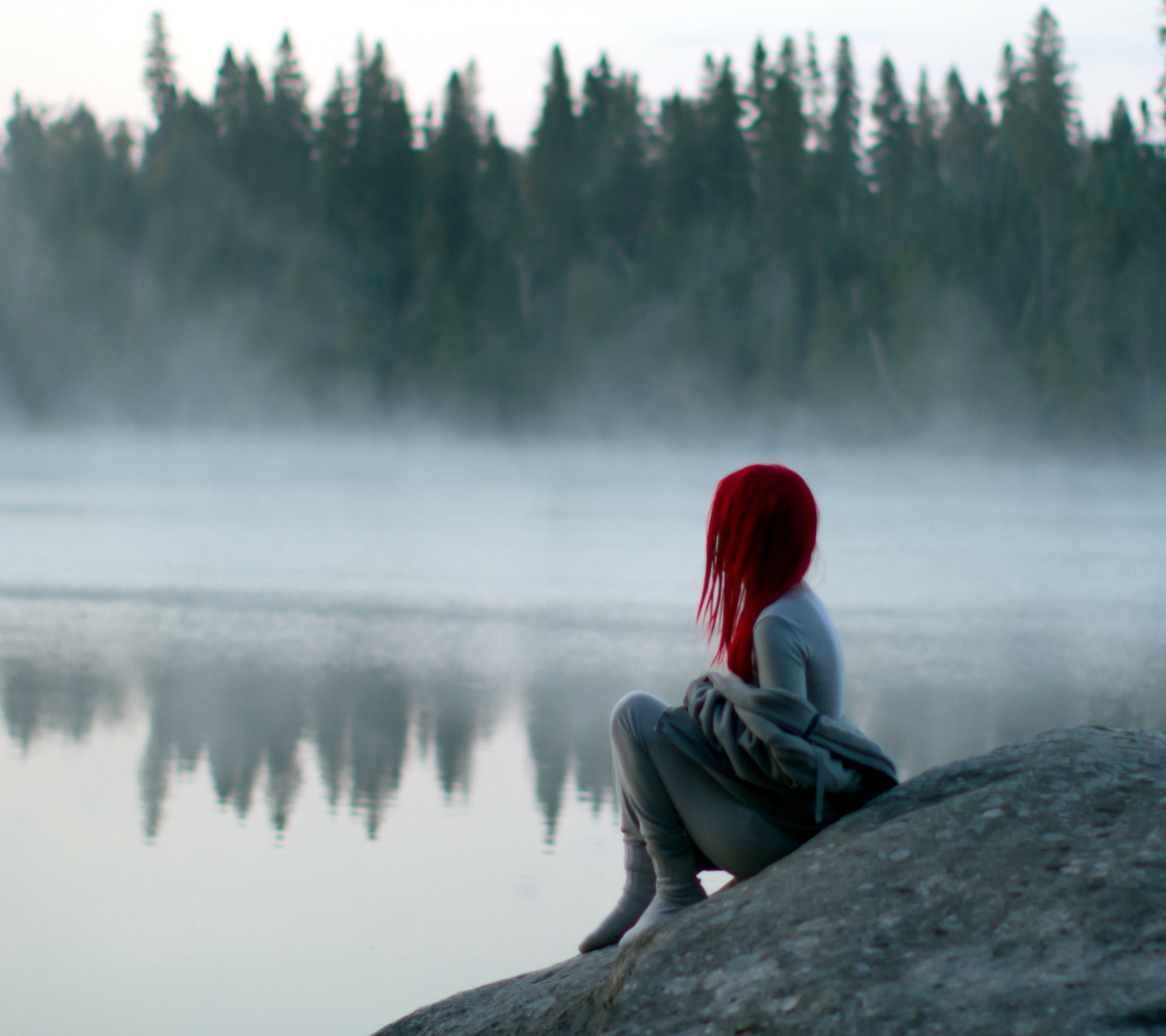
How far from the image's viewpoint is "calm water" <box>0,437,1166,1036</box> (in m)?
5.00

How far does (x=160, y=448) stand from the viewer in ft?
158

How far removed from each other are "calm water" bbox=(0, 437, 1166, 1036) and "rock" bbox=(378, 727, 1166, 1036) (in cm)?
192

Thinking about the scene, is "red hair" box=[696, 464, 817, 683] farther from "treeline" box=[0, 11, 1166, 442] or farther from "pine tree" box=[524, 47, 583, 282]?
"pine tree" box=[524, 47, 583, 282]

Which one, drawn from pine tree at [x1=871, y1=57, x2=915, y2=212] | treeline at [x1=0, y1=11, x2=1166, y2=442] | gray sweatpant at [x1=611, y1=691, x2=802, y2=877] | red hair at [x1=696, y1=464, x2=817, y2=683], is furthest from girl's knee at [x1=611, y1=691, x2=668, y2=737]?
pine tree at [x1=871, y1=57, x2=915, y2=212]

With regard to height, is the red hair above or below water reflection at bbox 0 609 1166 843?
above

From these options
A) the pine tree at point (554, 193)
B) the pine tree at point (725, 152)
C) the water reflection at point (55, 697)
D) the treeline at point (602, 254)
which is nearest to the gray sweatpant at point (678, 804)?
the water reflection at point (55, 697)

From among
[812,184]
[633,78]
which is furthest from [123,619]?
[633,78]

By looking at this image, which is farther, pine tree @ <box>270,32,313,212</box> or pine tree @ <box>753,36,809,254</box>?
pine tree @ <box>270,32,313,212</box>

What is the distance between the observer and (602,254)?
47.6 m

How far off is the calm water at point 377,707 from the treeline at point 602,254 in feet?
53.2

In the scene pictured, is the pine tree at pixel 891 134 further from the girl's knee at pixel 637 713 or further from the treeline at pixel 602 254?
the girl's knee at pixel 637 713

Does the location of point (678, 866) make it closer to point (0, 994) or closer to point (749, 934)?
point (749, 934)

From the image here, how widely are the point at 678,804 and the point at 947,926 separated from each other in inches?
25.0

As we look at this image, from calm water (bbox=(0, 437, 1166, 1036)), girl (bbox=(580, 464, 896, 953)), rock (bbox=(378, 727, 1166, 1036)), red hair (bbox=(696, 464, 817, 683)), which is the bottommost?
calm water (bbox=(0, 437, 1166, 1036))
